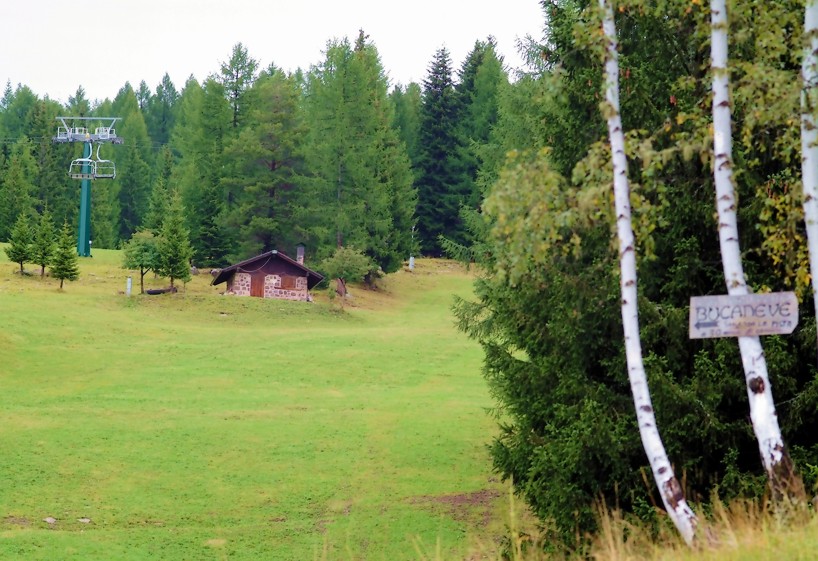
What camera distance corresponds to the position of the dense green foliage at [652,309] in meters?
10.7

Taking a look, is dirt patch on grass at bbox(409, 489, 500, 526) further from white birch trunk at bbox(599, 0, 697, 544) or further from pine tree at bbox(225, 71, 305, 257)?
pine tree at bbox(225, 71, 305, 257)

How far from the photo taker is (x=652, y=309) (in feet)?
37.2

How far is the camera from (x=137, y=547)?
1677 centimetres

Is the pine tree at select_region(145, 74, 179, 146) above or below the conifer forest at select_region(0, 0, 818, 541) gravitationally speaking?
above

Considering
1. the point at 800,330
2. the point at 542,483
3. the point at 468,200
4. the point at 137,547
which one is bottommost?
the point at 137,547

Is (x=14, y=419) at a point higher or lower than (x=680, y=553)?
lower

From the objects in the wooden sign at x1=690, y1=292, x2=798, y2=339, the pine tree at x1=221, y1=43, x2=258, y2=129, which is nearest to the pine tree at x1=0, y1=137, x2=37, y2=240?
the pine tree at x1=221, y1=43, x2=258, y2=129

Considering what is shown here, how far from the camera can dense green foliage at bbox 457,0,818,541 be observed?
1073cm

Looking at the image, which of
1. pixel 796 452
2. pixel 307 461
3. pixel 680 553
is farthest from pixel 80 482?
pixel 680 553

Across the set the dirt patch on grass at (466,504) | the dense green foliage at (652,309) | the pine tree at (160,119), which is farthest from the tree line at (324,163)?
the pine tree at (160,119)

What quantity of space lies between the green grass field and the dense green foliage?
3.69 meters

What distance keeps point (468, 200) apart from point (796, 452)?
2320 inches

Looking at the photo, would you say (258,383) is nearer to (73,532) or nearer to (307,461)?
(307,461)

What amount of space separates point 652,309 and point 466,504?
9550 mm
